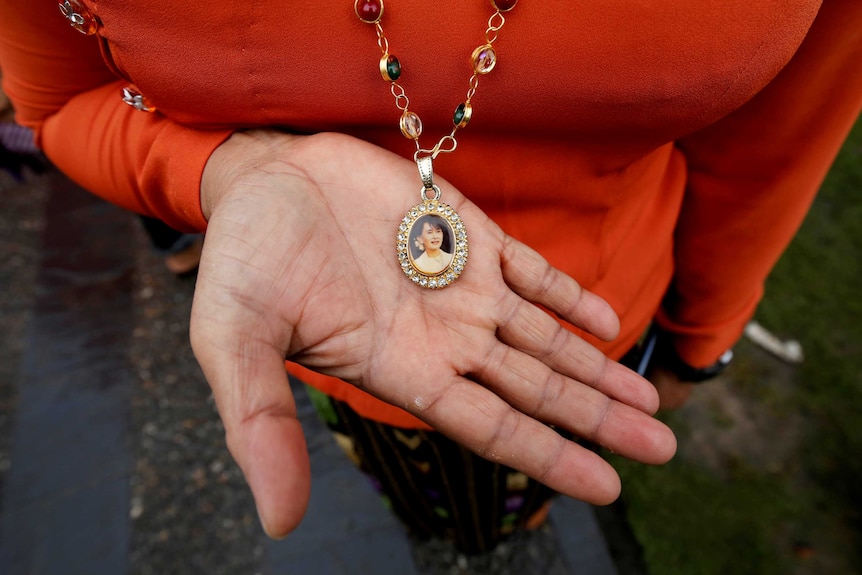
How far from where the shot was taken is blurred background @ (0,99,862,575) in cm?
228

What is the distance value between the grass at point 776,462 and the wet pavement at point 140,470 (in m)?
0.26

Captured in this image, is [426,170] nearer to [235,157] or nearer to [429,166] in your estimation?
[429,166]

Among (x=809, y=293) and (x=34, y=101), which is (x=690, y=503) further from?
(x=34, y=101)

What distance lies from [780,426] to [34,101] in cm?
312

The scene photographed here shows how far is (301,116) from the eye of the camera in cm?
98

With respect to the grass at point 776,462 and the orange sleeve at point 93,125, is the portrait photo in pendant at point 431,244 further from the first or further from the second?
the grass at point 776,462

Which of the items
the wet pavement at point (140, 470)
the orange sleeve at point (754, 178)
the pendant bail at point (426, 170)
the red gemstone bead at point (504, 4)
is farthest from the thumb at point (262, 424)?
the wet pavement at point (140, 470)

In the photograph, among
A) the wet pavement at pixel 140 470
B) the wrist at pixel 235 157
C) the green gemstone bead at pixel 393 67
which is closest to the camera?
the green gemstone bead at pixel 393 67

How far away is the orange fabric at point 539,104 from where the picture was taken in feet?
2.77

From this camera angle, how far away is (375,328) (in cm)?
99

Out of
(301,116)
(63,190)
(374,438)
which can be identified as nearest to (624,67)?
(301,116)

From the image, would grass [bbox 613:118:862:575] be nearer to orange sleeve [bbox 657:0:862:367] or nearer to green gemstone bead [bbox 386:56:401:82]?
orange sleeve [bbox 657:0:862:367]

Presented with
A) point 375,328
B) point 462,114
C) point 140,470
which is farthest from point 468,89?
point 140,470

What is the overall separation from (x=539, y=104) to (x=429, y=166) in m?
0.24
